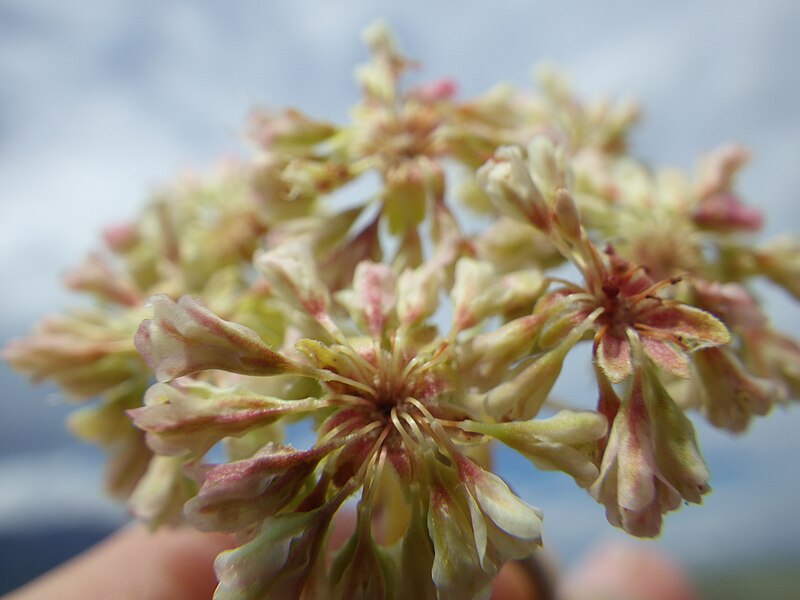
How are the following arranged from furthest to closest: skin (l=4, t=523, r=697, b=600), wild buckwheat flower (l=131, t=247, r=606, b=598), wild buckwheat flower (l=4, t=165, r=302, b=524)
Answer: skin (l=4, t=523, r=697, b=600) < wild buckwheat flower (l=4, t=165, r=302, b=524) < wild buckwheat flower (l=131, t=247, r=606, b=598)

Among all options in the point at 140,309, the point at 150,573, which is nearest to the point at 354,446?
the point at 140,309

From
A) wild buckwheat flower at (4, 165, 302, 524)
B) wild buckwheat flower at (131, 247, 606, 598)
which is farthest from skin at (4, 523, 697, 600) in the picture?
wild buckwheat flower at (131, 247, 606, 598)

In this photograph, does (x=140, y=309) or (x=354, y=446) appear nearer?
(x=354, y=446)

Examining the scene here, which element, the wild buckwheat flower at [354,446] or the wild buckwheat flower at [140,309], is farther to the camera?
the wild buckwheat flower at [140,309]

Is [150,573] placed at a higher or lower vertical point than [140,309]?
lower

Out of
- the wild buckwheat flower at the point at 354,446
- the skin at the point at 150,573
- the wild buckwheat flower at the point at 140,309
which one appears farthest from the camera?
the skin at the point at 150,573

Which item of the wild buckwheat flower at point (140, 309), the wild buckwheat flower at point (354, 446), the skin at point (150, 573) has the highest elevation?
the wild buckwheat flower at point (140, 309)

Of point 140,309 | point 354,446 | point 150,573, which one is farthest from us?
point 150,573

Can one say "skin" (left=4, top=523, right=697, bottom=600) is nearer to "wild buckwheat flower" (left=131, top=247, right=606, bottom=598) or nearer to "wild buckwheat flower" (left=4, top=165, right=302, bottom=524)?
"wild buckwheat flower" (left=4, top=165, right=302, bottom=524)

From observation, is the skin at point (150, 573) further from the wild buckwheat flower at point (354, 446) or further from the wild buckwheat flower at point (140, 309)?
the wild buckwheat flower at point (354, 446)

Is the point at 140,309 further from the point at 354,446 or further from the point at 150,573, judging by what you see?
the point at 354,446

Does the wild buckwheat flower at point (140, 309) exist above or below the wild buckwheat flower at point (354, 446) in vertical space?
above

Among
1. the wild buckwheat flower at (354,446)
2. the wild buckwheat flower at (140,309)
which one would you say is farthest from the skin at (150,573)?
the wild buckwheat flower at (354,446)

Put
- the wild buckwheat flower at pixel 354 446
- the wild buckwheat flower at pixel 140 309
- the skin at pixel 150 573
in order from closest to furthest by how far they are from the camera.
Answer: the wild buckwheat flower at pixel 354 446 → the wild buckwheat flower at pixel 140 309 → the skin at pixel 150 573
